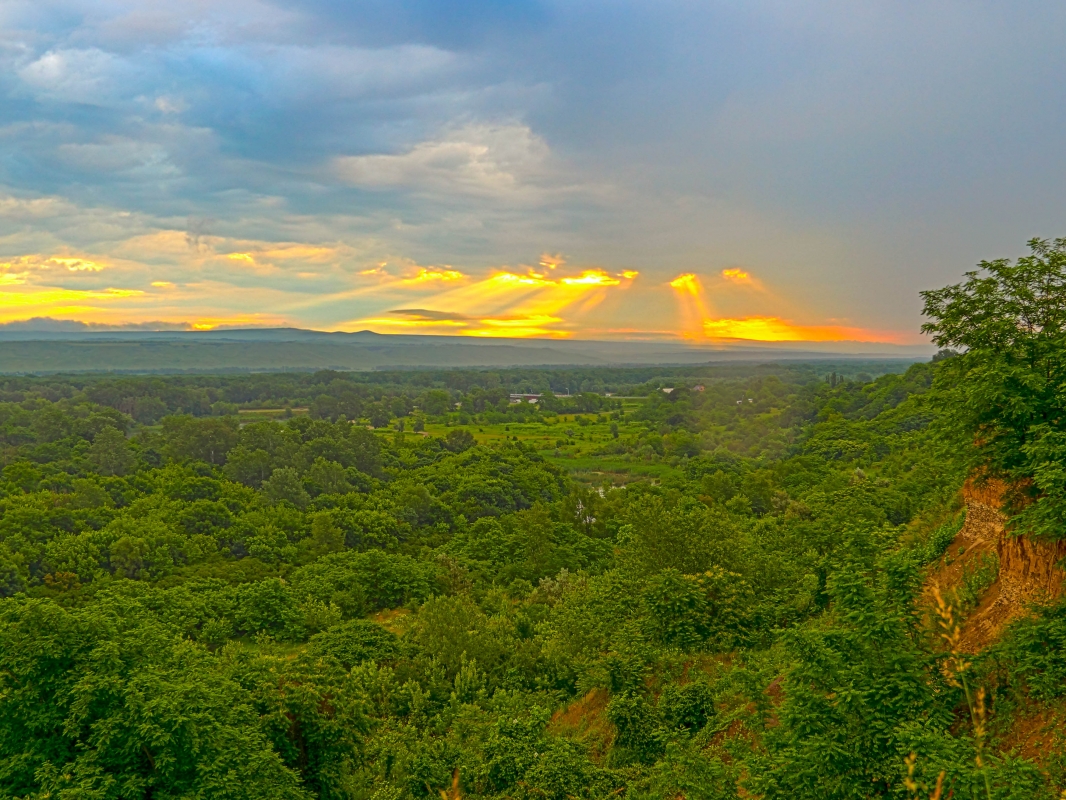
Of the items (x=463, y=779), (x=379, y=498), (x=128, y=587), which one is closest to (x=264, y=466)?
(x=379, y=498)

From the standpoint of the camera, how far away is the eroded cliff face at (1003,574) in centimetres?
1268

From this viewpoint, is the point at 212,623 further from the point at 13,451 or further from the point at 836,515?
the point at 13,451

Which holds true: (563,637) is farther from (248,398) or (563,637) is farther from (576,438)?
(248,398)

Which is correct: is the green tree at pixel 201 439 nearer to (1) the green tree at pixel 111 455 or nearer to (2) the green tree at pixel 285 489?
(1) the green tree at pixel 111 455

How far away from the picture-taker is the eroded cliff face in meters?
12.7

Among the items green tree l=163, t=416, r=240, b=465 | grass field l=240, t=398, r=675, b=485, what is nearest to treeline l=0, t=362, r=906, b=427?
grass field l=240, t=398, r=675, b=485

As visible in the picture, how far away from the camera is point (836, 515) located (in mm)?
30219

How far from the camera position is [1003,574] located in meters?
13.8

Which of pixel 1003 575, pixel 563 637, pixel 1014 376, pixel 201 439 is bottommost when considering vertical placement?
pixel 563 637

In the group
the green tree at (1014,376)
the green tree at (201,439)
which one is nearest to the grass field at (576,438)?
the green tree at (201,439)

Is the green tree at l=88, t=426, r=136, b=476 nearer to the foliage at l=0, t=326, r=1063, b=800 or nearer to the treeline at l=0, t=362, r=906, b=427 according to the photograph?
the foliage at l=0, t=326, r=1063, b=800

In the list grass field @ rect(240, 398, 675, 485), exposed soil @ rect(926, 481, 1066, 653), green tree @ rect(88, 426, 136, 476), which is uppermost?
exposed soil @ rect(926, 481, 1066, 653)

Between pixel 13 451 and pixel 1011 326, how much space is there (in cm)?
8675

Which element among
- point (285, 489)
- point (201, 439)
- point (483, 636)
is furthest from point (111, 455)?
point (483, 636)
